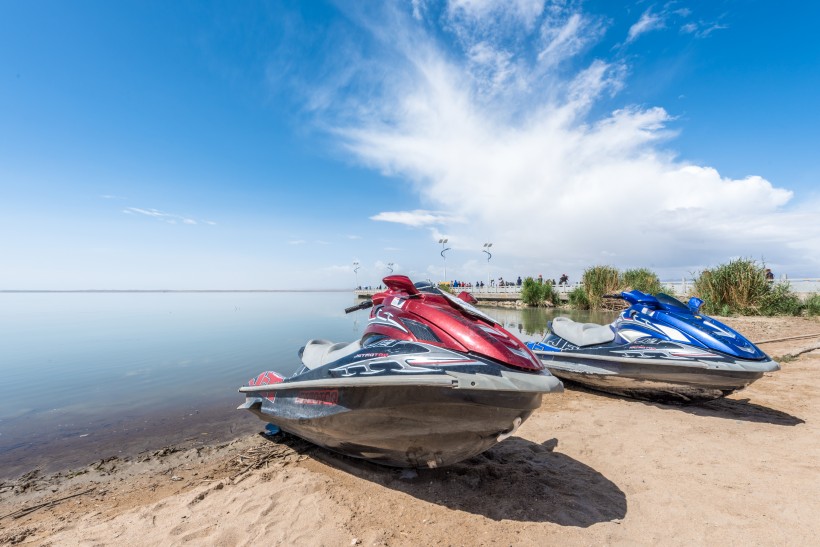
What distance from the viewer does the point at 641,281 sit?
857 inches

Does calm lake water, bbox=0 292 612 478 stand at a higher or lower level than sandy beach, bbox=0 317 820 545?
lower

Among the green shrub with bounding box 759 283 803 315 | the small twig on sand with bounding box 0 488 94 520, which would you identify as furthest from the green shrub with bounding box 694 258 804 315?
the small twig on sand with bounding box 0 488 94 520

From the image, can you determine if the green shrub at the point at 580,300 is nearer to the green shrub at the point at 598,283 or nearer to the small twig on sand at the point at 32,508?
the green shrub at the point at 598,283

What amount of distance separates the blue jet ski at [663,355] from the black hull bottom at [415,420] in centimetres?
327

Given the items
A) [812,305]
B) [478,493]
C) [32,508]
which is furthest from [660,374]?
[812,305]

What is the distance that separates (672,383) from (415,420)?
4034mm

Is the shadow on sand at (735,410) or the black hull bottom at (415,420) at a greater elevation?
the black hull bottom at (415,420)

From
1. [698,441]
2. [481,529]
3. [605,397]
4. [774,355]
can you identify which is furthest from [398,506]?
[774,355]

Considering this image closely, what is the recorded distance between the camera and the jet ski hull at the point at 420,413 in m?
2.34

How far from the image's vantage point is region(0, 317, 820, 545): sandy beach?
2434 millimetres

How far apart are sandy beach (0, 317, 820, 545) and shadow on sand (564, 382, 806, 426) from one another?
0.08 metres

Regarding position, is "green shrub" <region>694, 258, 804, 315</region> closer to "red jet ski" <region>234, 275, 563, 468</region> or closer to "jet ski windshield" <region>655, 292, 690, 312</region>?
"jet ski windshield" <region>655, 292, 690, 312</region>

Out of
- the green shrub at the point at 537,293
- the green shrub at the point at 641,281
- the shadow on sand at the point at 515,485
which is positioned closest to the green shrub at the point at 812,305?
the green shrub at the point at 641,281

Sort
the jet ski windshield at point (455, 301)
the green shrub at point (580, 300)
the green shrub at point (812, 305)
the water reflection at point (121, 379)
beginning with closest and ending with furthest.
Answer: the jet ski windshield at point (455, 301) → the water reflection at point (121, 379) → the green shrub at point (812, 305) → the green shrub at point (580, 300)
